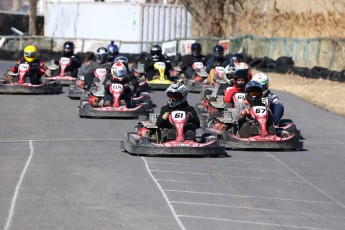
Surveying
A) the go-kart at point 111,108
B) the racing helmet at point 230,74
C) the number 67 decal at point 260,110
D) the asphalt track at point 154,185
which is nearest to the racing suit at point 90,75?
the go-kart at point 111,108

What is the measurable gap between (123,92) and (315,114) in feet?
15.8

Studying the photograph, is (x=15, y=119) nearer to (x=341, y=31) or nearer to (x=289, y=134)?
(x=289, y=134)

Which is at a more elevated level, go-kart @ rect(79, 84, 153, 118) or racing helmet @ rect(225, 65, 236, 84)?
racing helmet @ rect(225, 65, 236, 84)

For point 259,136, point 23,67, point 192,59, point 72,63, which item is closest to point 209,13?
point 192,59

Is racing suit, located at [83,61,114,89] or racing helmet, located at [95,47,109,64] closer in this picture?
racing suit, located at [83,61,114,89]

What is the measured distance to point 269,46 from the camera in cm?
3856

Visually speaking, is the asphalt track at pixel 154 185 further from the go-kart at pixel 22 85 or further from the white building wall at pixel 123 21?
the white building wall at pixel 123 21

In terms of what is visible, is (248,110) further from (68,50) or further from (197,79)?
(68,50)

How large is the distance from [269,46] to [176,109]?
76.7 feet

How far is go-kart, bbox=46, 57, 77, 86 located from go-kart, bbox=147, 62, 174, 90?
222 cm

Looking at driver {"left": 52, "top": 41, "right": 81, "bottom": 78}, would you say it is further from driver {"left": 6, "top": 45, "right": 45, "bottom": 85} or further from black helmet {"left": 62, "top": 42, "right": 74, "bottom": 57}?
driver {"left": 6, "top": 45, "right": 45, "bottom": 85}

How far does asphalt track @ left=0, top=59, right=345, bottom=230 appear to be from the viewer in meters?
10.4

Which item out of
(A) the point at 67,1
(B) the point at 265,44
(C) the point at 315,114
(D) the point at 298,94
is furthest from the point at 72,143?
(A) the point at 67,1

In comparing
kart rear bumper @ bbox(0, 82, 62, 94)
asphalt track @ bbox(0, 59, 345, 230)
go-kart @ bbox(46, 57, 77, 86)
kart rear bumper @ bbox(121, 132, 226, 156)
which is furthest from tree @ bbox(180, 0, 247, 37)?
Result: kart rear bumper @ bbox(121, 132, 226, 156)
